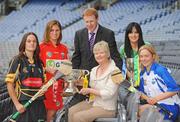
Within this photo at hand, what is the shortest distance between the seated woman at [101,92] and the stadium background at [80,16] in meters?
9.59

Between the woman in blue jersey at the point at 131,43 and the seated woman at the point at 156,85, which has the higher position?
the woman in blue jersey at the point at 131,43

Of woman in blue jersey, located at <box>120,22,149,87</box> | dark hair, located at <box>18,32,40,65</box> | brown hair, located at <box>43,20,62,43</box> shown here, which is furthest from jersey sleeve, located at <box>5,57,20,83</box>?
woman in blue jersey, located at <box>120,22,149,87</box>

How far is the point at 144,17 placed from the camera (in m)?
18.5

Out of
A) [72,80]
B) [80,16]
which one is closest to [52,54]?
[72,80]

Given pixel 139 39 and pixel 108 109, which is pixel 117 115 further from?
pixel 139 39

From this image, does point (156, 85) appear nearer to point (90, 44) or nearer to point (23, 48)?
point (90, 44)

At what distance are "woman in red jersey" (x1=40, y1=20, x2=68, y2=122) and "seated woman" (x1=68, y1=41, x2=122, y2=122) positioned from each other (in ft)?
1.77

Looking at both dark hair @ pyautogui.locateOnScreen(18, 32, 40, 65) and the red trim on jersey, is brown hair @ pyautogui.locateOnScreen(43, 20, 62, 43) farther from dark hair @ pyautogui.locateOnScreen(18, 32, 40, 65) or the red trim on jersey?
the red trim on jersey

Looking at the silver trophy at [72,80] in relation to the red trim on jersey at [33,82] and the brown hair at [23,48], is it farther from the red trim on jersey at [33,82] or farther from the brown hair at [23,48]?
the brown hair at [23,48]

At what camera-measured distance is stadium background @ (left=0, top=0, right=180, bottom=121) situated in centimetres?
1614

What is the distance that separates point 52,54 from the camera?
14.4 feet

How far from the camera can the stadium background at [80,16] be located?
16141 mm

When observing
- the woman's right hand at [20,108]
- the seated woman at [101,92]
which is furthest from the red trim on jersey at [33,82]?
the seated woman at [101,92]

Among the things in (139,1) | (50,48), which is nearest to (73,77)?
(50,48)
